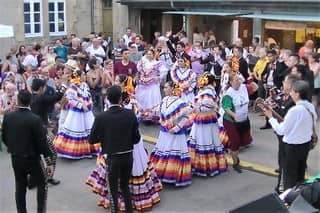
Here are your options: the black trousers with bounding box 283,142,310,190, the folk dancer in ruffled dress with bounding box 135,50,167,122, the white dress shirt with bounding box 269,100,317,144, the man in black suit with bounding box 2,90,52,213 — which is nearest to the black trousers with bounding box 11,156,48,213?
the man in black suit with bounding box 2,90,52,213

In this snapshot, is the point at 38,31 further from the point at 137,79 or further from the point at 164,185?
the point at 164,185

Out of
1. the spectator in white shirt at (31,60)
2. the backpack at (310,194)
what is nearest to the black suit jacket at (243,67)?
the spectator in white shirt at (31,60)

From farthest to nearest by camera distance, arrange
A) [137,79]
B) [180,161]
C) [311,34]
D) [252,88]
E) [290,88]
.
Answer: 1. [311,34]
2. [252,88]
3. [137,79]
4. [180,161]
5. [290,88]

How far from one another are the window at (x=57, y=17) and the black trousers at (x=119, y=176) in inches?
690

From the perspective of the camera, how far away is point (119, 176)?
695 cm

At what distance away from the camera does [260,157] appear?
9773 millimetres

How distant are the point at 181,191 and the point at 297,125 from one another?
213 centimetres

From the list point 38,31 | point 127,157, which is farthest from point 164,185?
point 38,31

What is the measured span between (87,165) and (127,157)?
111 inches

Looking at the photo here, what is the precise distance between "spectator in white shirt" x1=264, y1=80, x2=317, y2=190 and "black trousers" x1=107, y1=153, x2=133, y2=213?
1.83 meters

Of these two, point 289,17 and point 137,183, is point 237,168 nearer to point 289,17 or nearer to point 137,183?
point 137,183

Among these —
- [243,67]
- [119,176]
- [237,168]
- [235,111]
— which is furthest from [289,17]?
[119,176]

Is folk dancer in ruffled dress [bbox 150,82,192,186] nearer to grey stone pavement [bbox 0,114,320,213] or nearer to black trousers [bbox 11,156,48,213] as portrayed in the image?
grey stone pavement [bbox 0,114,320,213]

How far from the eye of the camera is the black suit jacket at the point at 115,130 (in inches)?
265
